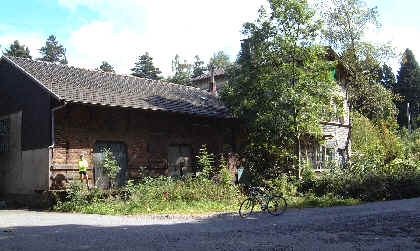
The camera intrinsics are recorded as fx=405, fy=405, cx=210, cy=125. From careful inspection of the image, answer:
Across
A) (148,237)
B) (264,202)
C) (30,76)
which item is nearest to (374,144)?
(264,202)

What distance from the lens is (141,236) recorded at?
7918 mm

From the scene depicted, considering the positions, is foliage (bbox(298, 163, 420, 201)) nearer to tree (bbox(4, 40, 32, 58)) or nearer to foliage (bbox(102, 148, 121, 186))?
foliage (bbox(102, 148, 121, 186))

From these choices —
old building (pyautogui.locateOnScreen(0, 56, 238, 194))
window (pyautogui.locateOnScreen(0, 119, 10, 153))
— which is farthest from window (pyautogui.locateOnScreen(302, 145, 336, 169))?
window (pyautogui.locateOnScreen(0, 119, 10, 153))

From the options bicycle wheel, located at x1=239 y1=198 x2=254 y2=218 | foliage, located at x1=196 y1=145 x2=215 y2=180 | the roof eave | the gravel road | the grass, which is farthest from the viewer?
foliage, located at x1=196 y1=145 x2=215 y2=180

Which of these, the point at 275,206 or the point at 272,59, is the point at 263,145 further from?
the point at 275,206

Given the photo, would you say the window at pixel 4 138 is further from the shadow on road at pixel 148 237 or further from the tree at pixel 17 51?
the tree at pixel 17 51

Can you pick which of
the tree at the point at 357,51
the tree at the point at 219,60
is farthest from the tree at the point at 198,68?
the tree at the point at 357,51

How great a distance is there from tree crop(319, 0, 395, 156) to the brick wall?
12.1 meters

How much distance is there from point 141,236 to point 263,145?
41.1 ft

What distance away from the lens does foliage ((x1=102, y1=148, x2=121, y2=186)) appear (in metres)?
15.9

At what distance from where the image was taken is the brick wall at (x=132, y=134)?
15.8 m

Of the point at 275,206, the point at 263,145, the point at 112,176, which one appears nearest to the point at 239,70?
the point at 263,145

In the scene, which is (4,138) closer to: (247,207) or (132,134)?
(132,134)

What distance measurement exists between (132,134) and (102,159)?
70.5 inches
